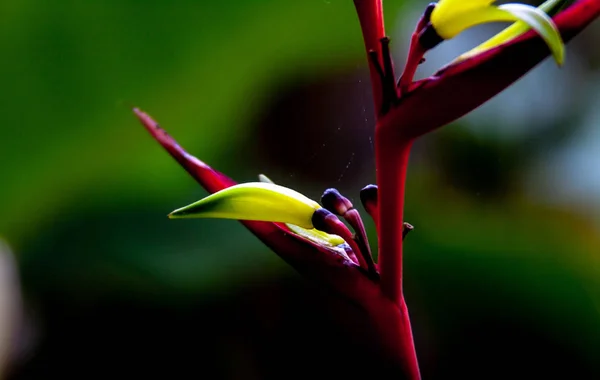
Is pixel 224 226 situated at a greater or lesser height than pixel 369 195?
lesser

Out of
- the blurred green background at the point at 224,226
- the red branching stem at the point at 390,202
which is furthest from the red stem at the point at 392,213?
the blurred green background at the point at 224,226

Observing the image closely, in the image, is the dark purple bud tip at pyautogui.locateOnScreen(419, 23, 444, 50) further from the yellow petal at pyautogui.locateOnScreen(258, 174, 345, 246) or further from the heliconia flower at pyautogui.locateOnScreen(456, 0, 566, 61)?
the yellow petal at pyautogui.locateOnScreen(258, 174, 345, 246)

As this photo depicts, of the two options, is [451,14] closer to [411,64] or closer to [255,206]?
[411,64]

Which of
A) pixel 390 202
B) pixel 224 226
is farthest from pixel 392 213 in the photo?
pixel 224 226

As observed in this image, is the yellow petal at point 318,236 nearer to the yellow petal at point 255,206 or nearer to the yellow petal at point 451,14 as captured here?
the yellow petal at point 255,206

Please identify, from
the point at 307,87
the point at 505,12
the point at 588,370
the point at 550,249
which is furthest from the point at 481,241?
the point at 505,12

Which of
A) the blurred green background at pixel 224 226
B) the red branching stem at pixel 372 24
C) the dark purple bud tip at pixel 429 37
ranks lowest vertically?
the blurred green background at pixel 224 226

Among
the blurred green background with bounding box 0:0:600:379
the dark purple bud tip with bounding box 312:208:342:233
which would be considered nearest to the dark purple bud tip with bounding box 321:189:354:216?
the dark purple bud tip with bounding box 312:208:342:233

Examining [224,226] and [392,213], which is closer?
[392,213]
